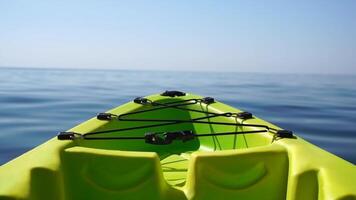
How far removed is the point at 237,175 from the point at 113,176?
1.25 metres

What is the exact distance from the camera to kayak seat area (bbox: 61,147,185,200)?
11.0ft

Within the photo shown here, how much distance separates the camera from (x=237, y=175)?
3.51m

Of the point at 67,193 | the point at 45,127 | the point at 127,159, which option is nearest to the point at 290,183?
the point at 127,159

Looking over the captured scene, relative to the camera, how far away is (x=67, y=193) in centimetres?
338

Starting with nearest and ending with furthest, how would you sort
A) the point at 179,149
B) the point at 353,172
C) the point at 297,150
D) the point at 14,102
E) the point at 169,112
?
the point at 353,172 → the point at 297,150 → the point at 179,149 → the point at 169,112 → the point at 14,102

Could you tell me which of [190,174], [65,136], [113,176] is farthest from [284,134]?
[65,136]

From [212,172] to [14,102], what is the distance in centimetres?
1660

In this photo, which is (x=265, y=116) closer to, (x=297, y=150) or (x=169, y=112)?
(x=169, y=112)

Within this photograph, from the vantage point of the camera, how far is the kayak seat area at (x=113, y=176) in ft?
11.0

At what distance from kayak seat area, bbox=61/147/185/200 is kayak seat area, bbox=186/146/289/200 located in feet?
1.27

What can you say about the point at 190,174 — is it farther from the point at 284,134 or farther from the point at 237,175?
the point at 284,134

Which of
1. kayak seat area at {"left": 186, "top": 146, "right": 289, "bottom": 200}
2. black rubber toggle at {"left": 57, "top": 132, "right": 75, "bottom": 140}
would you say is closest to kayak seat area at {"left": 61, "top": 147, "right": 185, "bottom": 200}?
kayak seat area at {"left": 186, "top": 146, "right": 289, "bottom": 200}

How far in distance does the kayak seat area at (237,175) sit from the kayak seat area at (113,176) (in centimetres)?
39

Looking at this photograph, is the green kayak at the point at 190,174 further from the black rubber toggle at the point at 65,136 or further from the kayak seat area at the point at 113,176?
the black rubber toggle at the point at 65,136
